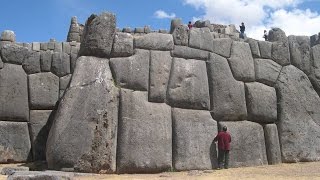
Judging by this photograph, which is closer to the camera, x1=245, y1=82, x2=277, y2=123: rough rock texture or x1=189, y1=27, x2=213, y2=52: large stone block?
x1=189, y1=27, x2=213, y2=52: large stone block

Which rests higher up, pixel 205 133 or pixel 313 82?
pixel 313 82

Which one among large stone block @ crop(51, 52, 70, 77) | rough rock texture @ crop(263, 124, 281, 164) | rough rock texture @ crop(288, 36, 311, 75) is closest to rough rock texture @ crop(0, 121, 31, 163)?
large stone block @ crop(51, 52, 70, 77)

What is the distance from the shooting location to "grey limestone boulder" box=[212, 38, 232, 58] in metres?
10.2

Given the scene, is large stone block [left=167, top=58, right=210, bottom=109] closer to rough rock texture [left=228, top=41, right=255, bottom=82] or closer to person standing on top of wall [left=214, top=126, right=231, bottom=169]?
person standing on top of wall [left=214, top=126, right=231, bottom=169]

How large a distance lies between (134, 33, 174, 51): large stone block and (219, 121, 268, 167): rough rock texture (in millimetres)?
1919

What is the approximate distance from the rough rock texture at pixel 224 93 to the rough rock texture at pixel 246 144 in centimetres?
19

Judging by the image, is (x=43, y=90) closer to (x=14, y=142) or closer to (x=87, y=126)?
(x=14, y=142)

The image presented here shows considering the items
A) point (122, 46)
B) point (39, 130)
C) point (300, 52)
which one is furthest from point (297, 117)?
point (39, 130)

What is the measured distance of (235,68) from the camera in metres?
10.2

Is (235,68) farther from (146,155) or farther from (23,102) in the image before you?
(23,102)

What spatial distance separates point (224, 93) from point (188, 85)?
32.1 inches

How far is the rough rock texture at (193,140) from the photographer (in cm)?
905

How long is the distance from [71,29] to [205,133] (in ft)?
45.5

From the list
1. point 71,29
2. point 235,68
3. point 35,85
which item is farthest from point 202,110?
point 71,29
